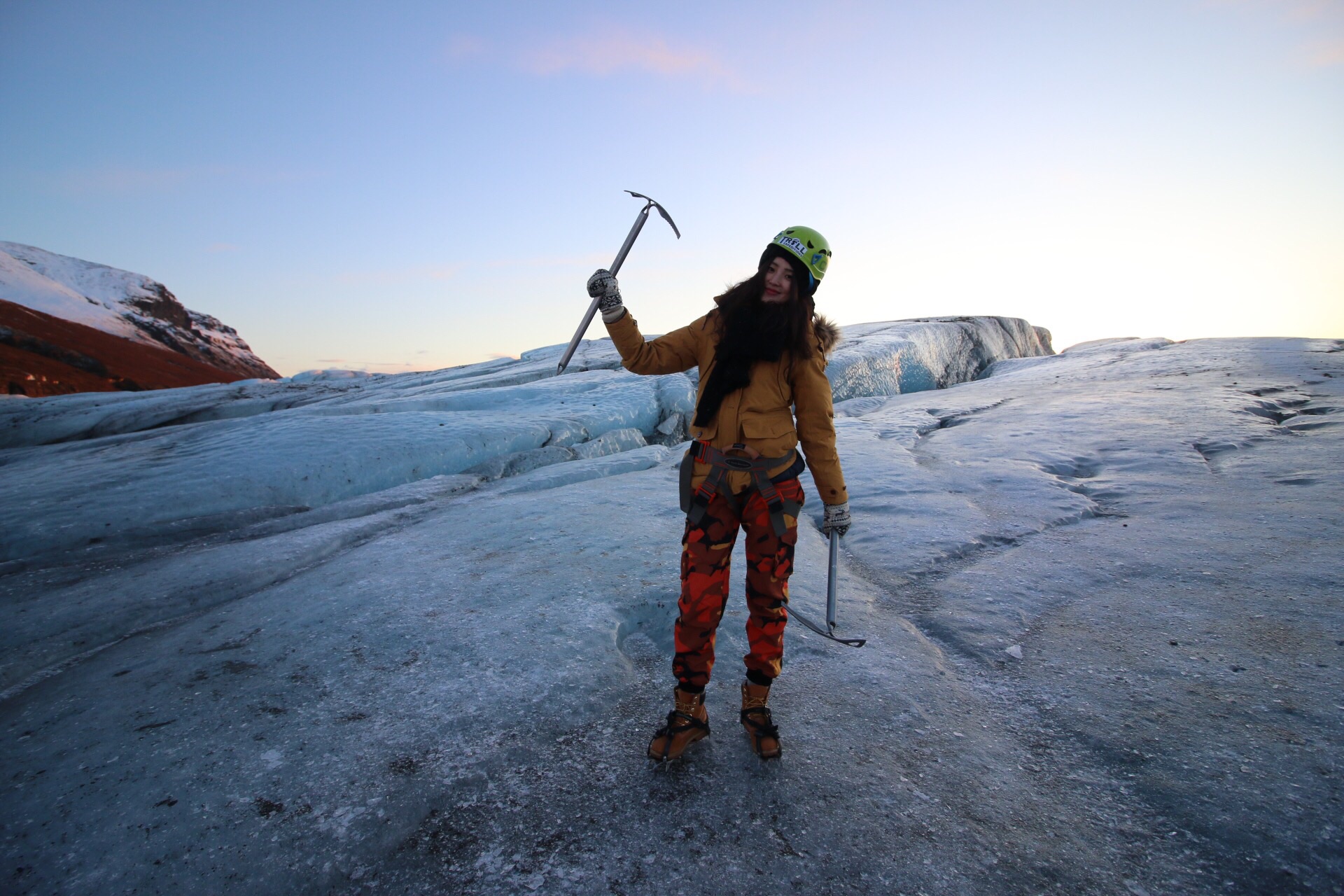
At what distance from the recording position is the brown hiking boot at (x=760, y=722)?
2387 millimetres

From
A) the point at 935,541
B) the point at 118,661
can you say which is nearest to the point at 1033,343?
the point at 935,541

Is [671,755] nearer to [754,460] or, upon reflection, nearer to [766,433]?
[754,460]

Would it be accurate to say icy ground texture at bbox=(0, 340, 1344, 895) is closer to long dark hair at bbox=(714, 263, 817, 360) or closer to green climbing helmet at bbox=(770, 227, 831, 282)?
long dark hair at bbox=(714, 263, 817, 360)

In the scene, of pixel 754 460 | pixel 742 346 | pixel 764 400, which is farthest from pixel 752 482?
pixel 742 346

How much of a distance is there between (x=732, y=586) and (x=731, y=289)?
193 cm

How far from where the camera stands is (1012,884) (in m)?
1.87

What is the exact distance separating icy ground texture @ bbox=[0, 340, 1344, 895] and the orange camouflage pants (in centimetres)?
35

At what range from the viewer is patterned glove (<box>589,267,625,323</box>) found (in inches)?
102

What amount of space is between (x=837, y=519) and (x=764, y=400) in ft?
1.94

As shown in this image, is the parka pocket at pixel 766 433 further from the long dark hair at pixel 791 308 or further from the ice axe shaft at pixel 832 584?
the ice axe shaft at pixel 832 584

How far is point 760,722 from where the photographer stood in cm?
245

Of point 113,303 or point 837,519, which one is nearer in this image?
point 837,519

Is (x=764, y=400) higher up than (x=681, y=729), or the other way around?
(x=764, y=400)

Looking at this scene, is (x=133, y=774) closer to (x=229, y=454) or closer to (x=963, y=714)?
(x=963, y=714)
